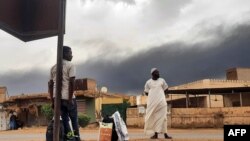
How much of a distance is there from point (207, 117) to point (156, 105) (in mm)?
14675

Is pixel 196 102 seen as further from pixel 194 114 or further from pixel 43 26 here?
pixel 43 26

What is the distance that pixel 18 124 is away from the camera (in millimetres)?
33281

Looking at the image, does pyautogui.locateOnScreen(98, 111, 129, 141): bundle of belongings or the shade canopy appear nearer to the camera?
the shade canopy

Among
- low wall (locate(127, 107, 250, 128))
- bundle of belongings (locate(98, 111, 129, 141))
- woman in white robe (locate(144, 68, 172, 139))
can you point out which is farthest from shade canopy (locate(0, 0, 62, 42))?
→ low wall (locate(127, 107, 250, 128))

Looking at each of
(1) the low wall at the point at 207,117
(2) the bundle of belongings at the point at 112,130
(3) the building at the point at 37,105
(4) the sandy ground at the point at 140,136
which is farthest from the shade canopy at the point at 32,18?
(3) the building at the point at 37,105

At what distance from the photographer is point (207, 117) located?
25.4 metres

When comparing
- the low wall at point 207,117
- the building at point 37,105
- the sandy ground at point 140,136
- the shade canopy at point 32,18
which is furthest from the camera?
the building at point 37,105

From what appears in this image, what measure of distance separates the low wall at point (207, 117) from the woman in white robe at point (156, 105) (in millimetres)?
14056

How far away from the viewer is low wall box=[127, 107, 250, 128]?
2519 centimetres

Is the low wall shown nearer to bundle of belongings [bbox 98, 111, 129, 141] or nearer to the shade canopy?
bundle of belongings [bbox 98, 111, 129, 141]

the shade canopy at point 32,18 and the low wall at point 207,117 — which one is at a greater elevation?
the shade canopy at point 32,18

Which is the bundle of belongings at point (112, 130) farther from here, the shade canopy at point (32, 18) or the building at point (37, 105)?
the building at point (37, 105)

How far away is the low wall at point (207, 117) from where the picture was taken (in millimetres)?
25188

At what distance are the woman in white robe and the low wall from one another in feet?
46.1
